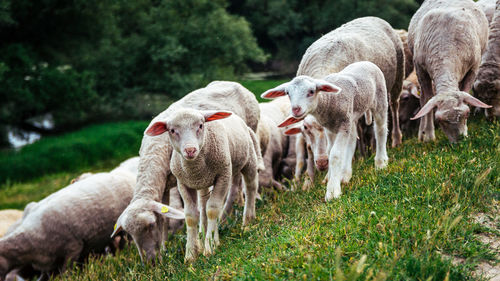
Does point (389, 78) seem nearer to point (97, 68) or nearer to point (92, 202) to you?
point (92, 202)

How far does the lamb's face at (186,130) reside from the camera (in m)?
4.49

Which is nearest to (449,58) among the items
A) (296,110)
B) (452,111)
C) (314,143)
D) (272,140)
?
(452,111)

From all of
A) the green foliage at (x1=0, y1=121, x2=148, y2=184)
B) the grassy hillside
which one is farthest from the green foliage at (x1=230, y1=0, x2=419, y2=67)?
the grassy hillside

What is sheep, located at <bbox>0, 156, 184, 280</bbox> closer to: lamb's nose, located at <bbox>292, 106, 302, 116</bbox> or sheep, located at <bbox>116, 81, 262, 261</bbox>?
sheep, located at <bbox>116, 81, 262, 261</bbox>

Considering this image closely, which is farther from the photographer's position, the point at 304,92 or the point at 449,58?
the point at 449,58

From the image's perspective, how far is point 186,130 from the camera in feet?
14.9

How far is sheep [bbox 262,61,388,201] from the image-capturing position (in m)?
4.96

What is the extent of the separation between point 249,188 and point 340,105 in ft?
5.15

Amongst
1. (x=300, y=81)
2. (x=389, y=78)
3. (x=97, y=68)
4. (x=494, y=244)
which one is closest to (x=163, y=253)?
(x=300, y=81)

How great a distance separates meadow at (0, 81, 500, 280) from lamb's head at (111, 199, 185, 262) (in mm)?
180

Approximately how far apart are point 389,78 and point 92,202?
526 centimetres

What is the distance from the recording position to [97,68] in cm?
1956

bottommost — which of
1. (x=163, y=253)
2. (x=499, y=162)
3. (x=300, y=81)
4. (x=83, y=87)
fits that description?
(x=83, y=87)

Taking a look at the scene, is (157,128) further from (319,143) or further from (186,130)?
(319,143)
